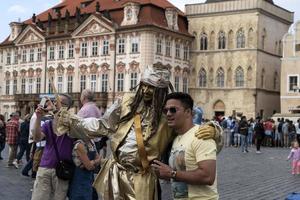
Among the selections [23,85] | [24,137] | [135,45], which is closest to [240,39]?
[135,45]

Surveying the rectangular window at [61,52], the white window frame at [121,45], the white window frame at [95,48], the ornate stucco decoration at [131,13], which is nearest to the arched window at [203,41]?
the ornate stucco decoration at [131,13]

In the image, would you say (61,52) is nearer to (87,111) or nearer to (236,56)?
(236,56)

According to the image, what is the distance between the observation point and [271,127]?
91.6 feet

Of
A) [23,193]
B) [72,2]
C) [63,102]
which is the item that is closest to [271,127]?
[23,193]

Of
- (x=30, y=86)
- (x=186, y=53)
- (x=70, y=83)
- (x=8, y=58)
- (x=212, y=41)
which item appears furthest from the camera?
(x=8, y=58)

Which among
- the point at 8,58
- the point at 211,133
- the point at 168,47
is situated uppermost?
the point at 168,47

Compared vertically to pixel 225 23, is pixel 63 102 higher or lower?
lower

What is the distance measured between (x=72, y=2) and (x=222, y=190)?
4993cm

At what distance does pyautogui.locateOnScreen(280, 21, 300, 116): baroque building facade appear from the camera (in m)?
42.5

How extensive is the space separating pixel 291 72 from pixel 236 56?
15.8 feet

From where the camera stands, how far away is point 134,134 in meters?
3.94

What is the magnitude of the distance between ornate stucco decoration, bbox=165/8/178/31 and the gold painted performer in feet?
139

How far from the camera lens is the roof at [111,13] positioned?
148 feet

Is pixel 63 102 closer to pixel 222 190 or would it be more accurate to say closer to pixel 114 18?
pixel 222 190
